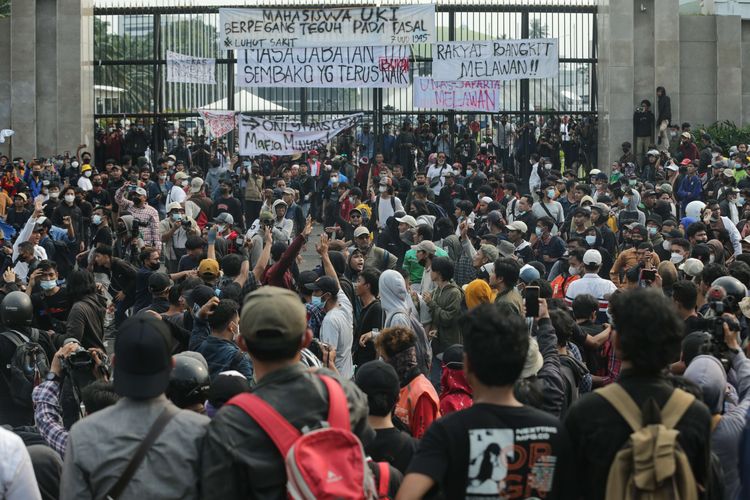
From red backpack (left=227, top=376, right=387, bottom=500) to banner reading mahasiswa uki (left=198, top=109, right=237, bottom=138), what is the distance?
1827 cm

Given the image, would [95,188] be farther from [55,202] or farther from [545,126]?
[545,126]

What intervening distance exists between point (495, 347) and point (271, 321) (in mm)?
735

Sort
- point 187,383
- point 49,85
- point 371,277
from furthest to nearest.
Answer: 1. point 49,85
2. point 371,277
3. point 187,383

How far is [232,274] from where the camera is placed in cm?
1116

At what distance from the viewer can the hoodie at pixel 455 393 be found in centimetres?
677

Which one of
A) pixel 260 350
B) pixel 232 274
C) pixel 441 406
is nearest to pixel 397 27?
pixel 232 274

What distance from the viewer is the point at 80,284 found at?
9422mm

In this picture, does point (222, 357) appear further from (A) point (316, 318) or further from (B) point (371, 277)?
(B) point (371, 277)

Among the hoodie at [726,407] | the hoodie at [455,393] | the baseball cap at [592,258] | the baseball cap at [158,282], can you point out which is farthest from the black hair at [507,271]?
the hoodie at [726,407]

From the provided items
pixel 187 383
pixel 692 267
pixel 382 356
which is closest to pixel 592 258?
pixel 692 267

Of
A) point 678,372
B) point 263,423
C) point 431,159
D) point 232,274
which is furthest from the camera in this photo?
point 431,159

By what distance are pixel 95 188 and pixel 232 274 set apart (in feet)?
31.7

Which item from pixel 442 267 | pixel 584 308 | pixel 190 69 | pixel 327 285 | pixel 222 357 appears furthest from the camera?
pixel 190 69

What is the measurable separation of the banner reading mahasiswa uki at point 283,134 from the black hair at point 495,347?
1732cm
